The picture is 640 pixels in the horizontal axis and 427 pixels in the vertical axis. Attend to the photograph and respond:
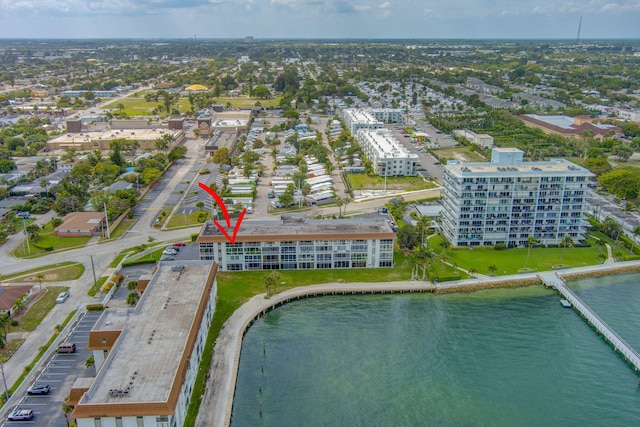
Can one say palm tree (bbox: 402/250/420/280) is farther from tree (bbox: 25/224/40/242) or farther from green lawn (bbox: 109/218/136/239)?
tree (bbox: 25/224/40/242)

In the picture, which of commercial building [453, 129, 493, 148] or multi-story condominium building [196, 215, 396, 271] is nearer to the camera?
multi-story condominium building [196, 215, 396, 271]

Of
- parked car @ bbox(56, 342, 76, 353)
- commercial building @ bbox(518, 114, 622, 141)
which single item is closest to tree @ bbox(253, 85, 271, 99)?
commercial building @ bbox(518, 114, 622, 141)

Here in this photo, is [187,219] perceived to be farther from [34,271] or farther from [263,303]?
[263,303]

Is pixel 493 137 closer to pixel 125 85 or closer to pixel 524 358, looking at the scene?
pixel 524 358

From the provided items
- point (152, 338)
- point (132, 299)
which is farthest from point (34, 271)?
point (152, 338)

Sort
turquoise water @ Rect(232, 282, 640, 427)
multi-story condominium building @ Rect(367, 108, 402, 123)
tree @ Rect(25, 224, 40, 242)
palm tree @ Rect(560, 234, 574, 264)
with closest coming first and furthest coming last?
1. turquoise water @ Rect(232, 282, 640, 427)
2. palm tree @ Rect(560, 234, 574, 264)
3. tree @ Rect(25, 224, 40, 242)
4. multi-story condominium building @ Rect(367, 108, 402, 123)

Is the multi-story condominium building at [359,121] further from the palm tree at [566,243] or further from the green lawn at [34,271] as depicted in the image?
the green lawn at [34,271]

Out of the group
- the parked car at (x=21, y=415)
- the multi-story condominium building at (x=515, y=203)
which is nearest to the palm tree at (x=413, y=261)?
the multi-story condominium building at (x=515, y=203)
